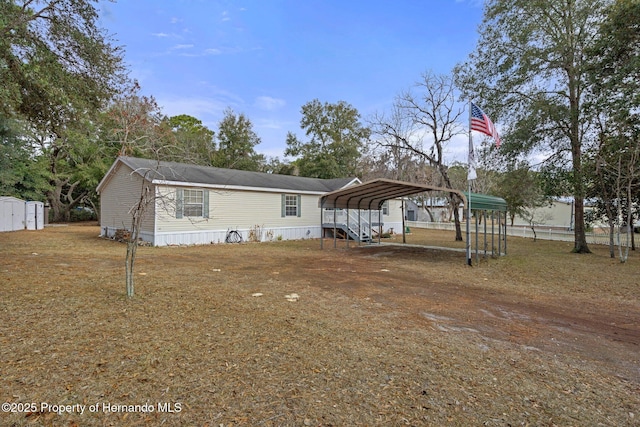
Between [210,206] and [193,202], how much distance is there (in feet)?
2.45

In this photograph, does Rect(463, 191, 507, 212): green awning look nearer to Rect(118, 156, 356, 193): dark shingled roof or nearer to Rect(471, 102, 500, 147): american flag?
Rect(471, 102, 500, 147): american flag

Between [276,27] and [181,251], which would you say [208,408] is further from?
[276,27]

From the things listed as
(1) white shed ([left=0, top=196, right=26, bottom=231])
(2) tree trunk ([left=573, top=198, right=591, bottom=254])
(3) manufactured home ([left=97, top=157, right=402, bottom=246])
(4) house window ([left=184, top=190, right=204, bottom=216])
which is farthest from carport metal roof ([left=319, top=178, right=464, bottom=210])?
(1) white shed ([left=0, top=196, right=26, bottom=231])

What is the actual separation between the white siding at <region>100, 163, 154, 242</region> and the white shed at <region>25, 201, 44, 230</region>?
6351 millimetres

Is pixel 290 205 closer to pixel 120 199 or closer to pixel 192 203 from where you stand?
pixel 192 203

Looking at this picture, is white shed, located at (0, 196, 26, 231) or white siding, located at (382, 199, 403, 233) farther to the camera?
white siding, located at (382, 199, 403, 233)

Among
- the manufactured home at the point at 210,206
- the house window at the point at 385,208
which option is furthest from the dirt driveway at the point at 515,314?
the house window at the point at 385,208

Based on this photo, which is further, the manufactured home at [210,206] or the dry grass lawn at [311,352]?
the manufactured home at [210,206]

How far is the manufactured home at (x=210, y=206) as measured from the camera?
13.3m

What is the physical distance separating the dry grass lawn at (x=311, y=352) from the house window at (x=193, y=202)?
21.9ft

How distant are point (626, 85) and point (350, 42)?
1007 cm

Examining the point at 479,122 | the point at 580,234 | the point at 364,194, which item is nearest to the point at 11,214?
the point at 364,194

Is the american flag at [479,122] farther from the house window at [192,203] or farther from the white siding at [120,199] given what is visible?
the white siding at [120,199]

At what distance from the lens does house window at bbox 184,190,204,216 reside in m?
13.8
